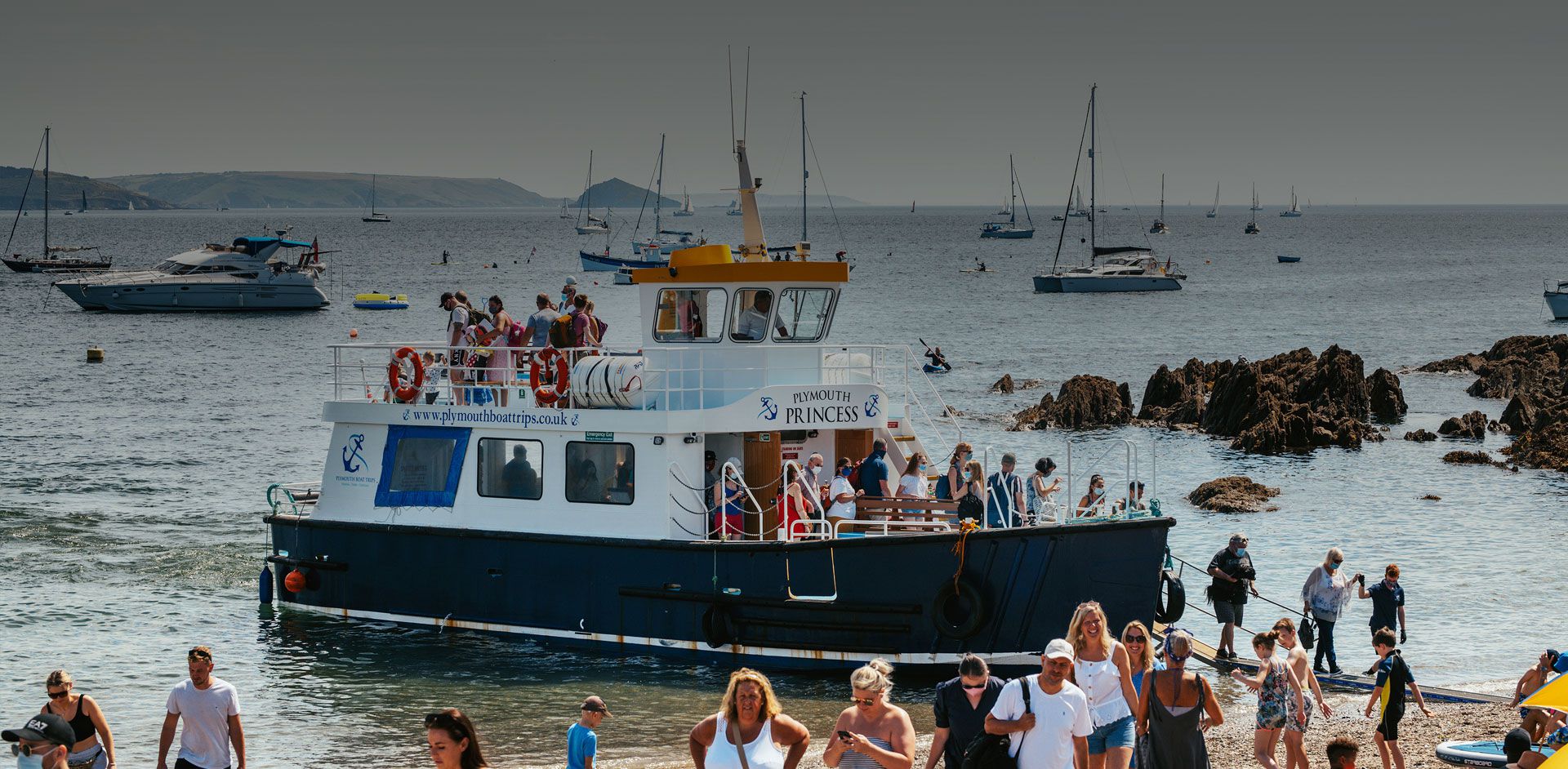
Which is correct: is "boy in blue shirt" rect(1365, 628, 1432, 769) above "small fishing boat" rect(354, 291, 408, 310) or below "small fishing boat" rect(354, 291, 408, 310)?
below

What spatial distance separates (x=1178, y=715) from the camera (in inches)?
396

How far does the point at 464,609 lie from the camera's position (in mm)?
18328

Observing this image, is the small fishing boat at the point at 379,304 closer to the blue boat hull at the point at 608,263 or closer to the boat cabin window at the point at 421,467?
the blue boat hull at the point at 608,263

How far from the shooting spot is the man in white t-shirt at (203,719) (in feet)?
33.6

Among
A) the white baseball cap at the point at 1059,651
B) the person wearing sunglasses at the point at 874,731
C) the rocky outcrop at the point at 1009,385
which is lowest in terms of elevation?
the rocky outcrop at the point at 1009,385

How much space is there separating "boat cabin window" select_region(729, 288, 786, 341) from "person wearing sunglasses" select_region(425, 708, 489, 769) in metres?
11.6

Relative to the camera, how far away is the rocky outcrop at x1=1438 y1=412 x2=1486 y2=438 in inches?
1578

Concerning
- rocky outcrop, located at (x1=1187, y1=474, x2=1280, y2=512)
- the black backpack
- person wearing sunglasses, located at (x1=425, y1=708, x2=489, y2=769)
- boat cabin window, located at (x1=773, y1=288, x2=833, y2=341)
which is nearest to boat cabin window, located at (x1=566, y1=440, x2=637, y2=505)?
boat cabin window, located at (x1=773, y1=288, x2=833, y2=341)

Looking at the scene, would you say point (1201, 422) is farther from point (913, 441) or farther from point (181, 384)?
point (181, 384)

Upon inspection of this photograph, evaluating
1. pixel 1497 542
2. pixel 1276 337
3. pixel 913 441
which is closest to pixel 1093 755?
pixel 913 441

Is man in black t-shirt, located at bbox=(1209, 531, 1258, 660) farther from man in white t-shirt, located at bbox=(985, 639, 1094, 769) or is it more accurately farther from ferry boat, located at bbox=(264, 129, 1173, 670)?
man in white t-shirt, located at bbox=(985, 639, 1094, 769)

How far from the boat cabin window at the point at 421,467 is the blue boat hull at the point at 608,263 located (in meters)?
96.6

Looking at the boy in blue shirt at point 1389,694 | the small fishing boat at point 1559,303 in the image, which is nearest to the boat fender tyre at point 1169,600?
the boy in blue shirt at point 1389,694

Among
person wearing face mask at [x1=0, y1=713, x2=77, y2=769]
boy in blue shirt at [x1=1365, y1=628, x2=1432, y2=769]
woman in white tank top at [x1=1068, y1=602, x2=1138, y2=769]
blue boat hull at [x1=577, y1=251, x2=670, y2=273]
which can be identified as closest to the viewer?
person wearing face mask at [x1=0, y1=713, x2=77, y2=769]
